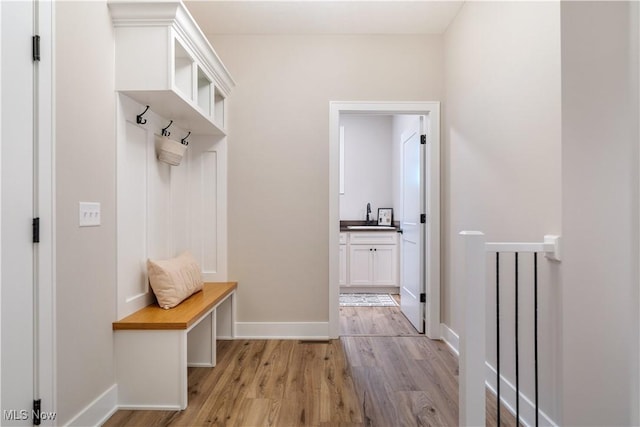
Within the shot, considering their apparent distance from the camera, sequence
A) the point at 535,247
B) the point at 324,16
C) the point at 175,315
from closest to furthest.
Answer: the point at 535,247 < the point at 175,315 < the point at 324,16

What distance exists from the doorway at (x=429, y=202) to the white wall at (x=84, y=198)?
1673mm

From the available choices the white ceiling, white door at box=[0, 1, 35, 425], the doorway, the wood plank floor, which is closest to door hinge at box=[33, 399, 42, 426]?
white door at box=[0, 1, 35, 425]

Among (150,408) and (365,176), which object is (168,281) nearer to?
(150,408)

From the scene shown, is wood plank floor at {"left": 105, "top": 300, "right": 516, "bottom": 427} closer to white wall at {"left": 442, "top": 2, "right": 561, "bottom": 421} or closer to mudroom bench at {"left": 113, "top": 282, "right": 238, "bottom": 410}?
mudroom bench at {"left": 113, "top": 282, "right": 238, "bottom": 410}

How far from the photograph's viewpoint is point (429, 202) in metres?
3.01

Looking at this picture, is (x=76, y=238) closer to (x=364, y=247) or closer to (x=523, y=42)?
(x=523, y=42)

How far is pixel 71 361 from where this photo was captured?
1.55 m

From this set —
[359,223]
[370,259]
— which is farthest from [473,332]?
[359,223]

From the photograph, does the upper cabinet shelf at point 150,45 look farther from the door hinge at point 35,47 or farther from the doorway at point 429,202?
the doorway at point 429,202

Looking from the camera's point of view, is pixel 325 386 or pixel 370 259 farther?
pixel 370 259

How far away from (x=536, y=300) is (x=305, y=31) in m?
2.68

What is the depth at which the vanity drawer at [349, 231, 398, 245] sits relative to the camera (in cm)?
458

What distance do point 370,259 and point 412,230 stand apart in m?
1.32

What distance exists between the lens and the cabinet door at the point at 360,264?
4.57 metres
